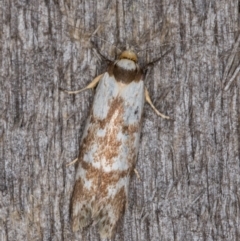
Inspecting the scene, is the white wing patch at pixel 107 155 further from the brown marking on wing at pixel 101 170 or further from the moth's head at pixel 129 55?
the moth's head at pixel 129 55

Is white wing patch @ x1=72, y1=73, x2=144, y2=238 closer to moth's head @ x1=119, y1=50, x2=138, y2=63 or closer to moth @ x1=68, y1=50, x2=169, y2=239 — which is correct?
moth @ x1=68, y1=50, x2=169, y2=239

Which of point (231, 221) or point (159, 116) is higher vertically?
point (159, 116)

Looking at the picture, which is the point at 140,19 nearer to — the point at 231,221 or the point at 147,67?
the point at 147,67

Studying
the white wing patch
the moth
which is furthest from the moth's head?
→ the white wing patch

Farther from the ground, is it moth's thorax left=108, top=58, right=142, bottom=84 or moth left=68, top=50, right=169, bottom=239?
moth's thorax left=108, top=58, right=142, bottom=84

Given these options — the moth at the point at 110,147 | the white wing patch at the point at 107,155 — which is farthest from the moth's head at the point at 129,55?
the white wing patch at the point at 107,155

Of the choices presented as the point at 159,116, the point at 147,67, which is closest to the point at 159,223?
the point at 159,116
